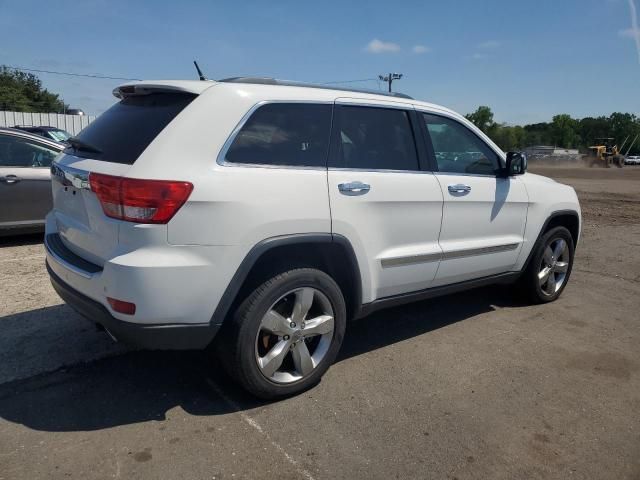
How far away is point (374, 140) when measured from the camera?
3.68 m

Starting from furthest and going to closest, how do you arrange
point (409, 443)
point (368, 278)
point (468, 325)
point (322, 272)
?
1. point (468, 325)
2. point (368, 278)
3. point (322, 272)
4. point (409, 443)

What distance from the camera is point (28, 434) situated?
9.33 feet

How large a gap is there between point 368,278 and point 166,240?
4.59ft

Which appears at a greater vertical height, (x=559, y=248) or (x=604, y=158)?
(x=604, y=158)

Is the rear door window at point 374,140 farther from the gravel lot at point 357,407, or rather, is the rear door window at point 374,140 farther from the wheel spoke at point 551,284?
the wheel spoke at point 551,284

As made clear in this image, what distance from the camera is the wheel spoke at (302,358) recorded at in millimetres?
3283

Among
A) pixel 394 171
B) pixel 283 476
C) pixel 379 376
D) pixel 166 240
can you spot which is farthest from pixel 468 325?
pixel 166 240

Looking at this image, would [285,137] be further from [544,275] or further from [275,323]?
[544,275]

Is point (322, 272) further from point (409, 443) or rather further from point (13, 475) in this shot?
point (13, 475)

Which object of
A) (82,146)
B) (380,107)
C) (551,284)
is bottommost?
(551,284)

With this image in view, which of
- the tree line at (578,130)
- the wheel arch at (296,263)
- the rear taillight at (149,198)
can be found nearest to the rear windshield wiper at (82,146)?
the rear taillight at (149,198)

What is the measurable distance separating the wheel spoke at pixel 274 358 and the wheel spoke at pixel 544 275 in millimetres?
3047

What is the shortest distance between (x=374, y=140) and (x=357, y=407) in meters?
1.76

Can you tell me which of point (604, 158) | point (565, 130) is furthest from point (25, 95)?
point (565, 130)
